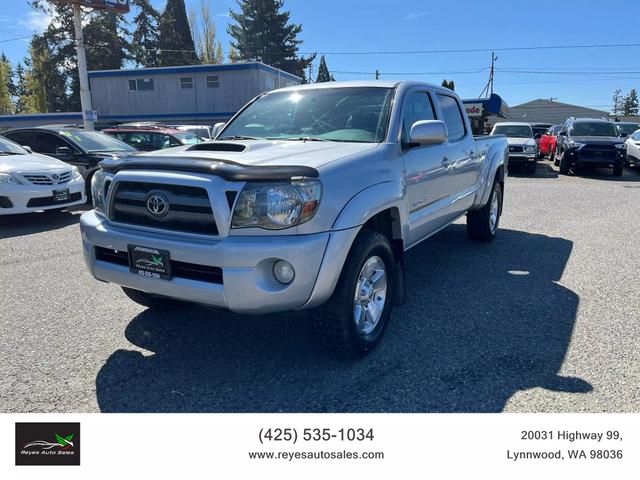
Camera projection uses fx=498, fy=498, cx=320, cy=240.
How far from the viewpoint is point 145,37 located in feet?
157

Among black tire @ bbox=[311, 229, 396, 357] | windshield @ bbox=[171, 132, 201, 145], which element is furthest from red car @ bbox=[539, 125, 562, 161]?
black tire @ bbox=[311, 229, 396, 357]

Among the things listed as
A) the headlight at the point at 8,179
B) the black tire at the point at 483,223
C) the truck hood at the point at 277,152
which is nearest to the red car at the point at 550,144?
the black tire at the point at 483,223

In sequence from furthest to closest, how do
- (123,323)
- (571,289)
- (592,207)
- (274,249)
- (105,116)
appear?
(105,116) → (592,207) → (571,289) → (123,323) → (274,249)

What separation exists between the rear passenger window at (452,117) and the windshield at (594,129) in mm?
12583

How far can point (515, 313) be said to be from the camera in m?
3.99

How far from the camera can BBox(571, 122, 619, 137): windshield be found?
15.7 metres

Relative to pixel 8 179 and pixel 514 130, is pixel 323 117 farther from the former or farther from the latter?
pixel 514 130

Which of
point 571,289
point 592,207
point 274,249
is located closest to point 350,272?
point 274,249

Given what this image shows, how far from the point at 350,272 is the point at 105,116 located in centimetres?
3021

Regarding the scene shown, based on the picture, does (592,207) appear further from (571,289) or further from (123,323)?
(123,323)

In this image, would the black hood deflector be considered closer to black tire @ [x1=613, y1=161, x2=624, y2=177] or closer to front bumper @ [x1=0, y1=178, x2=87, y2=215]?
front bumper @ [x1=0, y1=178, x2=87, y2=215]

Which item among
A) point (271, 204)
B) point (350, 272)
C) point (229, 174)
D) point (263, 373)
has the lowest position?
point (263, 373)

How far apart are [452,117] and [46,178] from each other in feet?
20.7
